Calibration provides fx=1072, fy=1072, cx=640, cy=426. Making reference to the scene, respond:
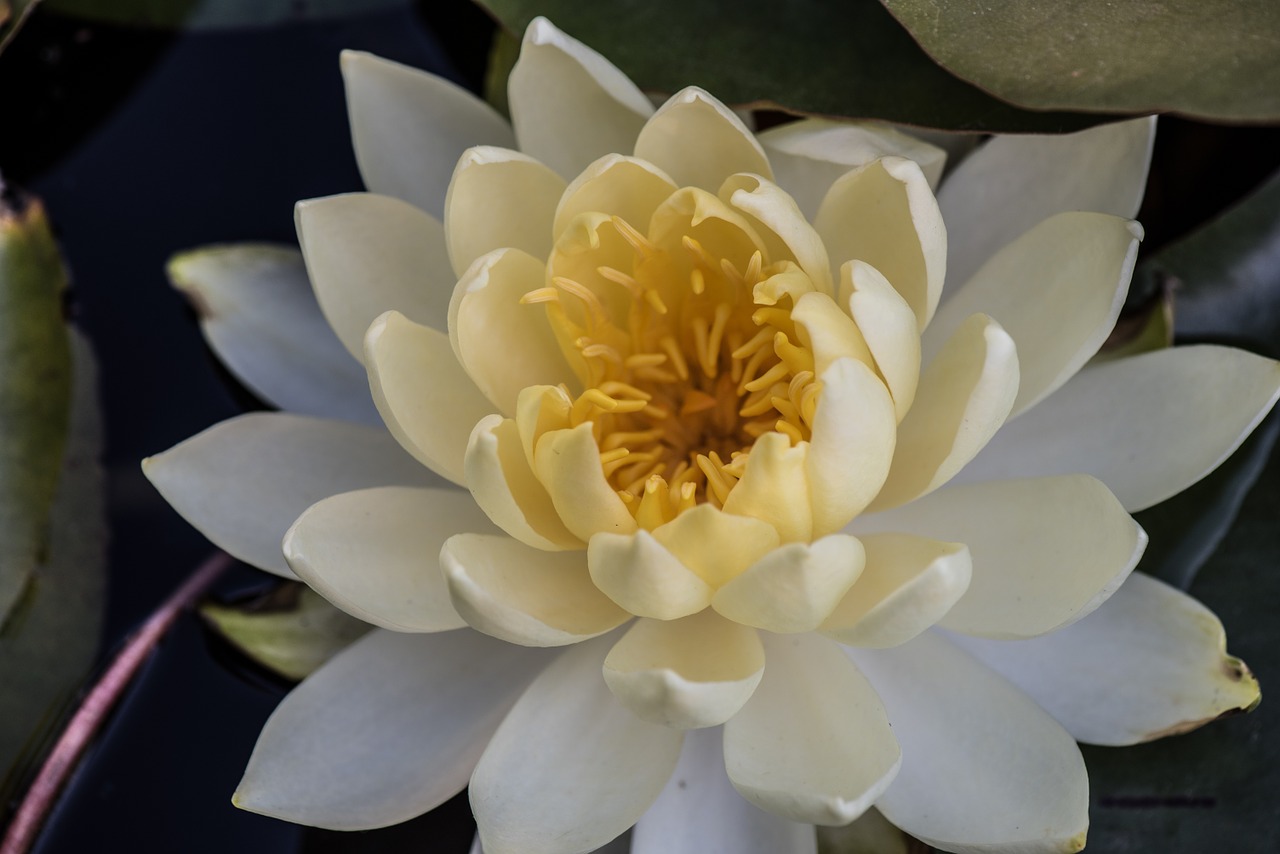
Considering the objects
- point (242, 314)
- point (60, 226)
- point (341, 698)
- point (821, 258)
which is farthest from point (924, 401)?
point (60, 226)

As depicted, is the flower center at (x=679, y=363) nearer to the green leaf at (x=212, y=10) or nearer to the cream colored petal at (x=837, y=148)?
the cream colored petal at (x=837, y=148)

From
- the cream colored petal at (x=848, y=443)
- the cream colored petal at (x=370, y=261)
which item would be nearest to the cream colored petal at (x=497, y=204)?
the cream colored petal at (x=370, y=261)

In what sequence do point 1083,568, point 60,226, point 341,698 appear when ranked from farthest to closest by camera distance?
point 60,226 < point 341,698 < point 1083,568

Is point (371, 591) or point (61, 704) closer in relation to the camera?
point (371, 591)

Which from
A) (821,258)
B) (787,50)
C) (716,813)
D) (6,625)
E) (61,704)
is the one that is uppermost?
(787,50)

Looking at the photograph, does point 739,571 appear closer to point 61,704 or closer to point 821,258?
point 821,258

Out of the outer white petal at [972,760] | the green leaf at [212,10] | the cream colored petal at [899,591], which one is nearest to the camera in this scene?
the cream colored petal at [899,591]

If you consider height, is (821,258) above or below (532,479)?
above

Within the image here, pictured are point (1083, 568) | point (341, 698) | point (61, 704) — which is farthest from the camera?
point (61, 704)
